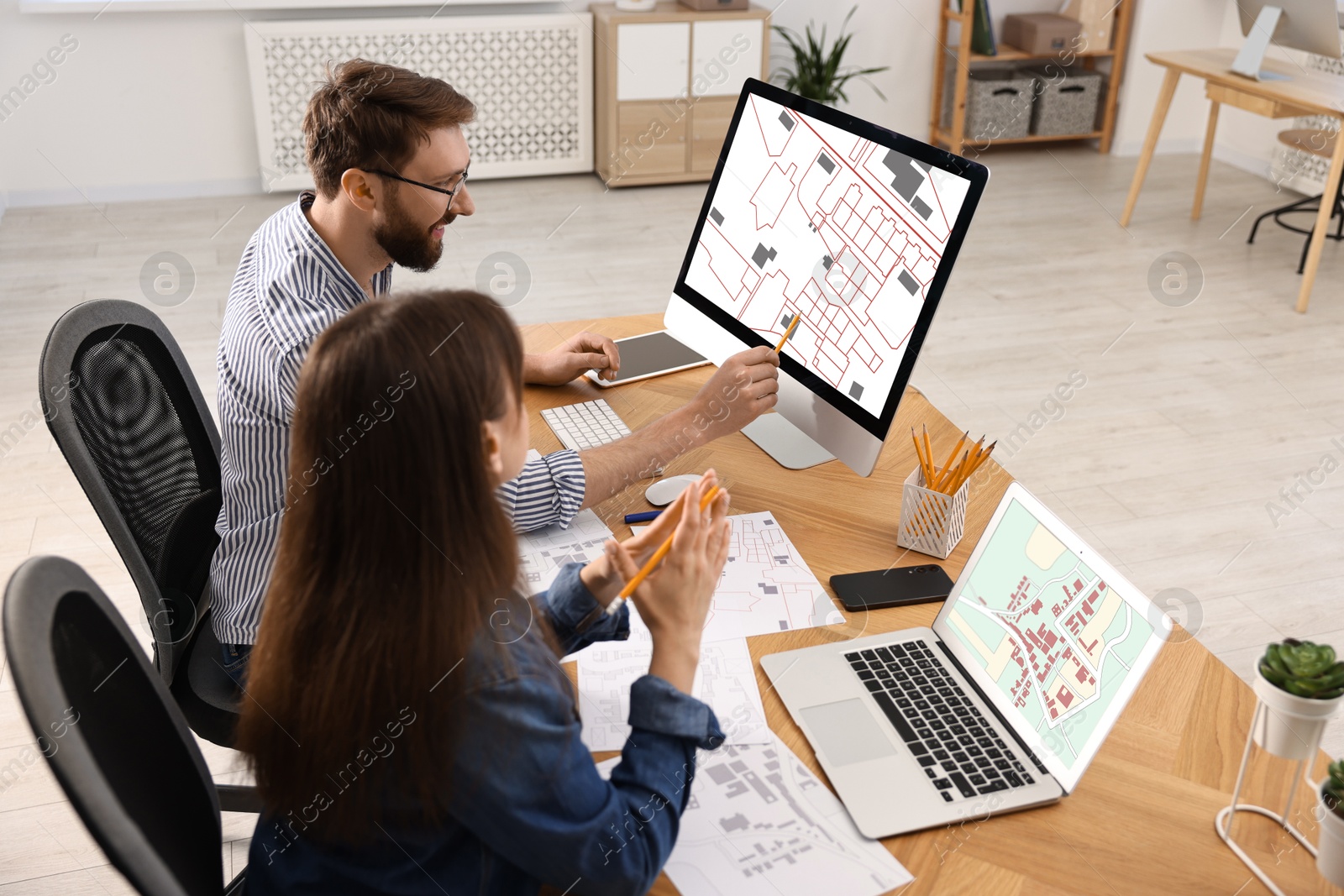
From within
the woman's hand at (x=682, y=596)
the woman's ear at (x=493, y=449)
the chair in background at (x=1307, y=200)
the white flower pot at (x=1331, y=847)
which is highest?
the woman's ear at (x=493, y=449)

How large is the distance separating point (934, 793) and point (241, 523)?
97 centimetres

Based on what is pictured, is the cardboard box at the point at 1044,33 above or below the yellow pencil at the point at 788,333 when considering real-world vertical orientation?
above

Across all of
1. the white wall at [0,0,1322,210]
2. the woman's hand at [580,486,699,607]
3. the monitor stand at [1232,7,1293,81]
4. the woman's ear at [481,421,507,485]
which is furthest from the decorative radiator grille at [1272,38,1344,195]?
the woman's ear at [481,421,507,485]

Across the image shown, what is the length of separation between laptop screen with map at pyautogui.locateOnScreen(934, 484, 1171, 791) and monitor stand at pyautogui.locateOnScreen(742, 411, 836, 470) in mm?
422

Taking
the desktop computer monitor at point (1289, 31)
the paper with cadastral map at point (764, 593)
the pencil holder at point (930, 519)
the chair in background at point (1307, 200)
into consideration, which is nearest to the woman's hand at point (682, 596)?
the paper with cadastral map at point (764, 593)

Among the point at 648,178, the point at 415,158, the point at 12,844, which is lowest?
the point at 12,844

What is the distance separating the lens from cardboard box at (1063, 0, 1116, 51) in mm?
5562

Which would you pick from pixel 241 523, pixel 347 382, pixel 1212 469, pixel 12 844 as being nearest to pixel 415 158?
pixel 241 523

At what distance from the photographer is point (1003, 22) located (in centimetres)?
566

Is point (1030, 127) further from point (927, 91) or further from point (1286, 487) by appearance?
point (1286, 487)

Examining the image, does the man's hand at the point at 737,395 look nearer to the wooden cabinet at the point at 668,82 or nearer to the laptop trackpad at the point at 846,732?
the laptop trackpad at the point at 846,732

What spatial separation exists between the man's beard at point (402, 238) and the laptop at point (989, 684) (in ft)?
3.00

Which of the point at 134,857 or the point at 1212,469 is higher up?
the point at 134,857

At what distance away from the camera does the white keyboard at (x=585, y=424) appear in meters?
1.72
